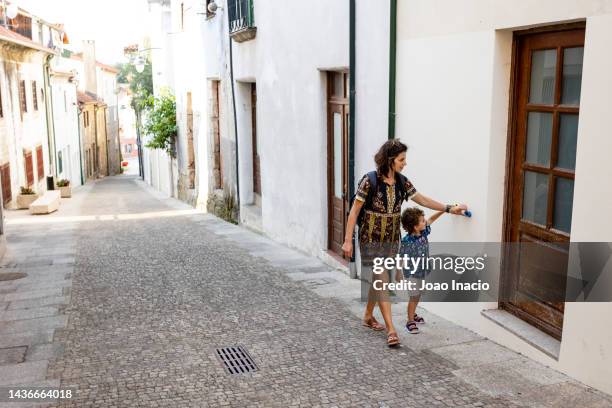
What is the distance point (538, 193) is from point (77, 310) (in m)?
4.55

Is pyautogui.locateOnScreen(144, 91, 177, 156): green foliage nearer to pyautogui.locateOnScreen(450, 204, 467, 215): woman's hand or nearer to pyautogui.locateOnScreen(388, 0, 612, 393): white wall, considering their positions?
pyautogui.locateOnScreen(388, 0, 612, 393): white wall

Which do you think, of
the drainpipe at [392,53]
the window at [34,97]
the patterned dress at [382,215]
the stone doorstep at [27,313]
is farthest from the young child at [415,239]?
the window at [34,97]

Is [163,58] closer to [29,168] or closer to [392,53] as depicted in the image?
[29,168]

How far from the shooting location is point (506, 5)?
15.9ft

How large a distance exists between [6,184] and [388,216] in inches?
660

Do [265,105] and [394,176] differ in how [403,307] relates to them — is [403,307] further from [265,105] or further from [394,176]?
[265,105]

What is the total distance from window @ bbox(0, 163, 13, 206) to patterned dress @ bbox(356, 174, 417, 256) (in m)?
16.2

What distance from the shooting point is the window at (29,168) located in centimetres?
2177

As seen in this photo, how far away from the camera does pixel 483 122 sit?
16.9 feet

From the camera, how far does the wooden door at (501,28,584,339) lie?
14.9 ft

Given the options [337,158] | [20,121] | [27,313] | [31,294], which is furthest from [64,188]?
[27,313]

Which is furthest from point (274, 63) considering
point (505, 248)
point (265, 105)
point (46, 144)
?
point (46, 144)

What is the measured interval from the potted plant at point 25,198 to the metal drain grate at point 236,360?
54.8ft

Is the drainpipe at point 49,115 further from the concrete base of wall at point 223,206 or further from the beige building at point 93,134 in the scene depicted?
the concrete base of wall at point 223,206
